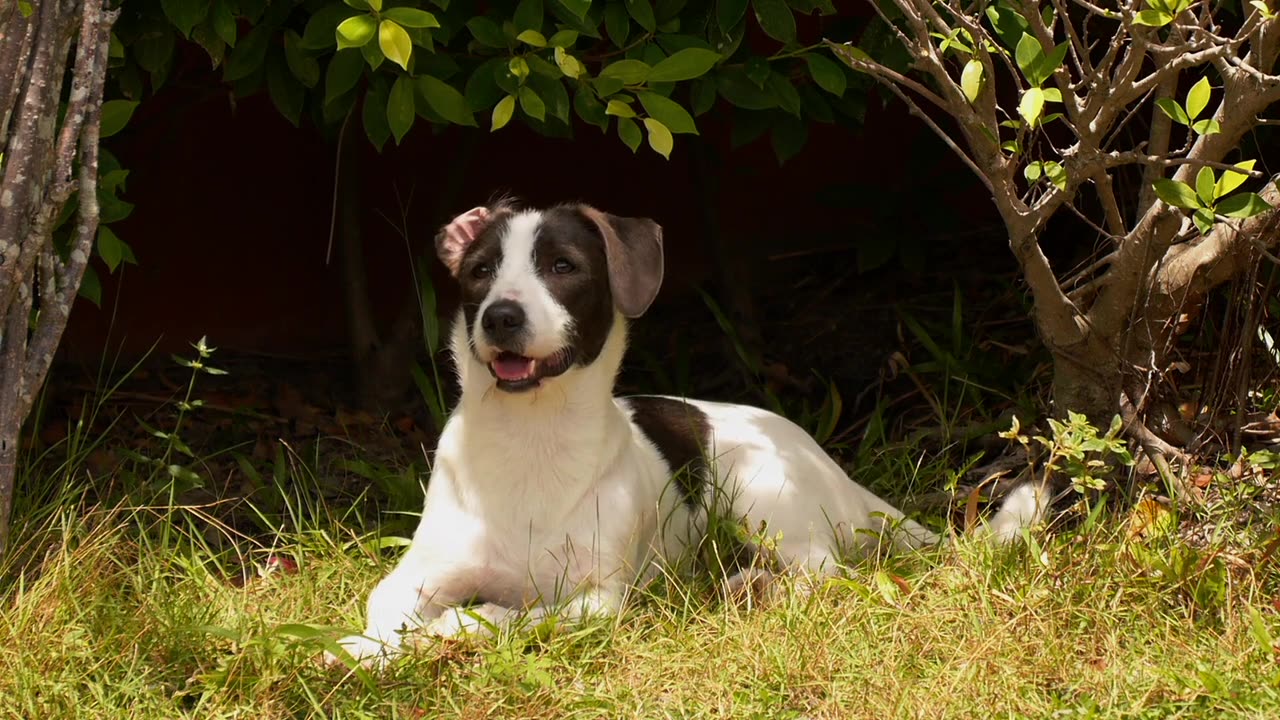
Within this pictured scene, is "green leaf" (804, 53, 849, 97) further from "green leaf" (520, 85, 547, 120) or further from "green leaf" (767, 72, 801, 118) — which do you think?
"green leaf" (520, 85, 547, 120)

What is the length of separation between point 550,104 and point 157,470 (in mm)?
1762

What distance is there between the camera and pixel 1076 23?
5.17m

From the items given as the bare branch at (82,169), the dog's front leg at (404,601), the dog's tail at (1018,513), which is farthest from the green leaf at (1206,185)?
the bare branch at (82,169)

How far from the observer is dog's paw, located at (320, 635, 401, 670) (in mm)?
3254

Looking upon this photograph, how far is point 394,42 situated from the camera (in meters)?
3.23

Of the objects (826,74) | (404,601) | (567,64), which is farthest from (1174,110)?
(404,601)

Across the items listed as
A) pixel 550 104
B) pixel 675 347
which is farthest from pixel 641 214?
pixel 550 104

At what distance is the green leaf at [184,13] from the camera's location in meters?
3.74

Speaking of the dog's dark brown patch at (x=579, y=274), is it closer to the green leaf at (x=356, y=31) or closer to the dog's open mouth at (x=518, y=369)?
Answer: the dog's open mouth at (x=518, y=369)

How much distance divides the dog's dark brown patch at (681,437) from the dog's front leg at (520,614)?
61 centimetres

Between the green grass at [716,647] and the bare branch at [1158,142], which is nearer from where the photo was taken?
the green grass at [716,647]

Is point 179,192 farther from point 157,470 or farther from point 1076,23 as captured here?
point 1076,23

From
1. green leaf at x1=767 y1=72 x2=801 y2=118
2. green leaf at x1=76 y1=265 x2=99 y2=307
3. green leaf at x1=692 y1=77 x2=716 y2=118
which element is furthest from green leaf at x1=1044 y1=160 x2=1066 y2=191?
green leaf at x1=76 y1=265 x2=99 y2=307

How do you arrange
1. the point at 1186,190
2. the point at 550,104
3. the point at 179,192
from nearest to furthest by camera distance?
the point at 1186,190, the point at 550,104, the point at 179,192
